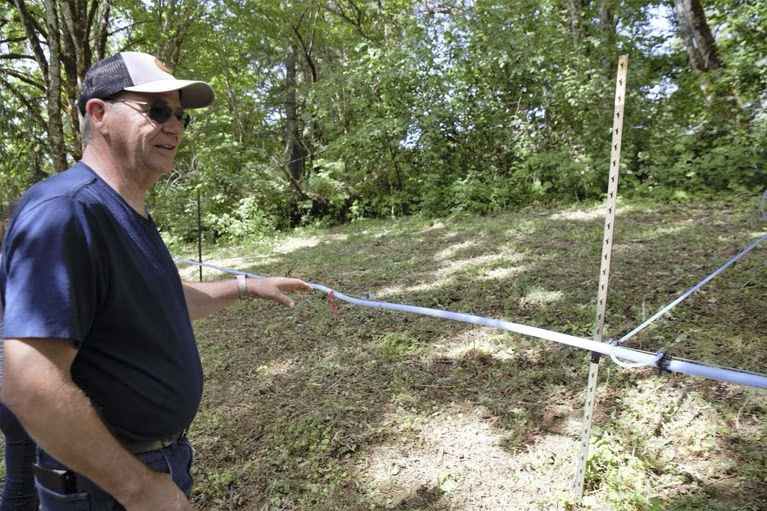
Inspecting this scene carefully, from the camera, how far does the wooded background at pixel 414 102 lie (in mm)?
8266

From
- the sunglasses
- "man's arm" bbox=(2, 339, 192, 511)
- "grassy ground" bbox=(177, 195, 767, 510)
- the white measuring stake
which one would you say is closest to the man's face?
the sunglasses

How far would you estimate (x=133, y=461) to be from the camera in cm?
110

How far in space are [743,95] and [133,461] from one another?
1012cm

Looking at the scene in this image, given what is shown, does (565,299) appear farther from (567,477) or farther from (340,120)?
(340,120)

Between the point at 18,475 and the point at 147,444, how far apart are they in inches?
56.2

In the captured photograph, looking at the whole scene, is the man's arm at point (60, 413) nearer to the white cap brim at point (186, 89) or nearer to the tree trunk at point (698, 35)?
the white cap brim at point (186, 89)

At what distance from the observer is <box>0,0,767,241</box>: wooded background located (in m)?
8.27

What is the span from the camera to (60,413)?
999mm

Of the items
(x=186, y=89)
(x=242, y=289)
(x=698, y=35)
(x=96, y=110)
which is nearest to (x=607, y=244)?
(x=242, y=289)

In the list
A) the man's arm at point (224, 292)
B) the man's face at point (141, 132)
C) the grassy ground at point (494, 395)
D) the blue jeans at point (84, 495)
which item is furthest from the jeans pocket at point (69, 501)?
the grassy ground at point (494, 395)

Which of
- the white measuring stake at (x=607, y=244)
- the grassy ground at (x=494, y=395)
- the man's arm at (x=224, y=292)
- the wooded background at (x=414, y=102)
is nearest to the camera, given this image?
the white measuring stake at (x=607, y=244)

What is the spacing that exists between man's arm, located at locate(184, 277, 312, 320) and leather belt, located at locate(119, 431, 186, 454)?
61 centimetres

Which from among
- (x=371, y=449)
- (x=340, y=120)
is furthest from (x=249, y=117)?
(x=371, y=449)

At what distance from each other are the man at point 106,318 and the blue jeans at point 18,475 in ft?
3.79
